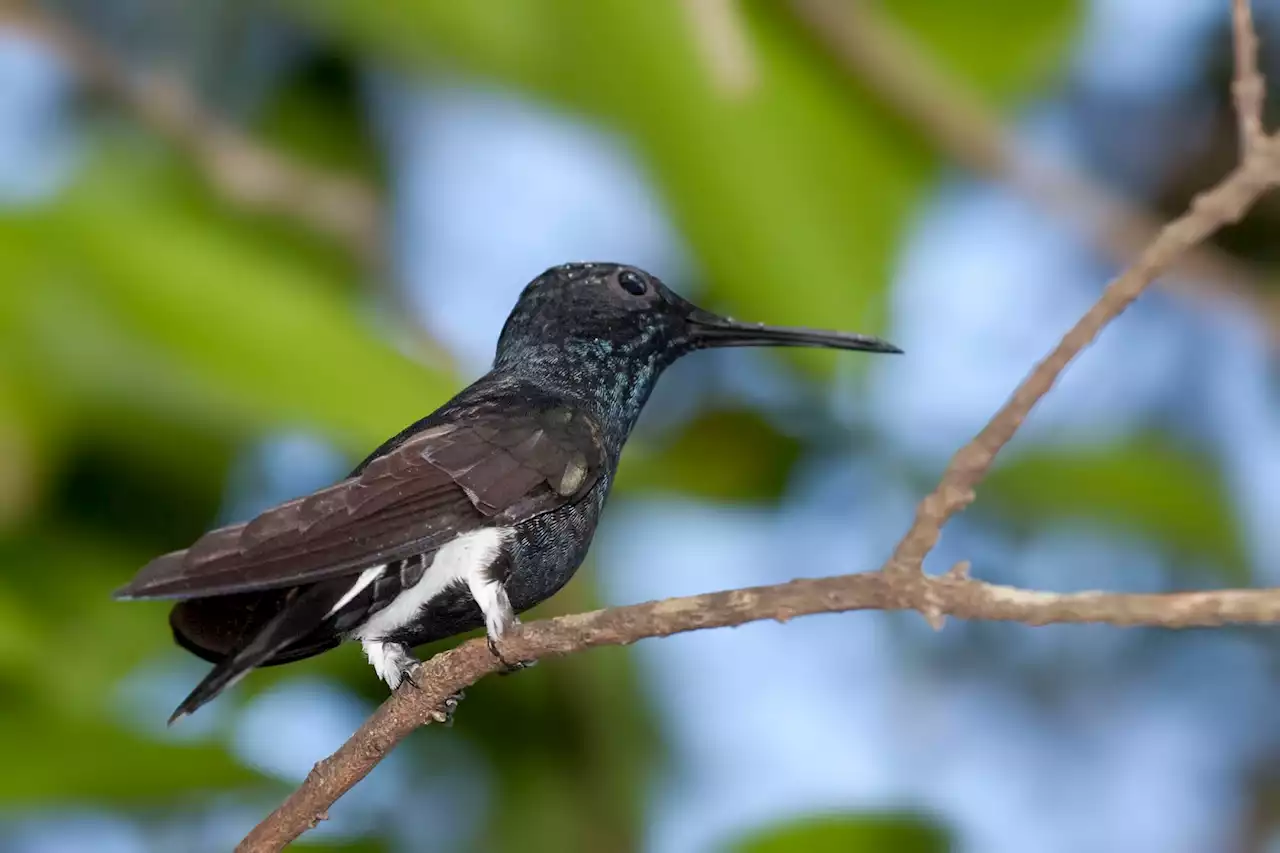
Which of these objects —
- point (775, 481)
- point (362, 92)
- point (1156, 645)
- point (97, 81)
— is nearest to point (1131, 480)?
point (775, 481)

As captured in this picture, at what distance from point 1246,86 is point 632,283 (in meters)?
0.93

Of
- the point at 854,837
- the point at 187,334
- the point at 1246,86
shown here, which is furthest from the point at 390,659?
the point at 854,837

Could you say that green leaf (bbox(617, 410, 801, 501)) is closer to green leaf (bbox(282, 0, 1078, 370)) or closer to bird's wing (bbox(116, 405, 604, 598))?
green leaf (bbox(282, 0, 1078, 370))

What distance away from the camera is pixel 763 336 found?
210 centimetres

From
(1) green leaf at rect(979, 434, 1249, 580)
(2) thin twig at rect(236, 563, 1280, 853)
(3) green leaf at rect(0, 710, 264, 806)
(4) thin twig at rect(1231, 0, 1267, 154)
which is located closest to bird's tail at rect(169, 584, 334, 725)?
(2) thin twig at rect(236, 563, 1280, 853)

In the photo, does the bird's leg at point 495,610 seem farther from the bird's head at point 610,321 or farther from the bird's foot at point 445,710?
the bird's head at point 610,321

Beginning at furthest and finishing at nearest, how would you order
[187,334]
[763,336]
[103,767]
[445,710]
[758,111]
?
[758,111], [103,767], [187,334], [763,336], [445,710]

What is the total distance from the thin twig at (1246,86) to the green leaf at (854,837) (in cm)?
171

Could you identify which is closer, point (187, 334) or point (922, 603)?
point (922, 603)

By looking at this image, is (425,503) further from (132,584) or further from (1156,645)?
(1156,645)

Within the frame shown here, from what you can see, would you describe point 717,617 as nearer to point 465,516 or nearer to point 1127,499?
point 465,516

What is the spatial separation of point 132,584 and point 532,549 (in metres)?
0.60

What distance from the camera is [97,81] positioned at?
424 centimetres

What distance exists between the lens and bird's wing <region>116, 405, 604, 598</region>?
4.61 feet
